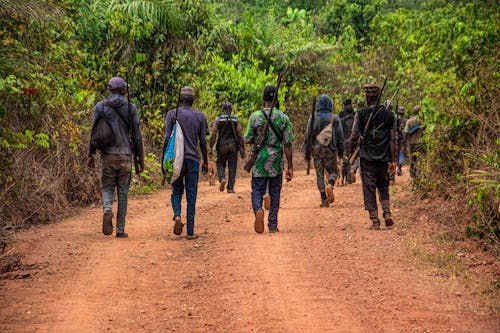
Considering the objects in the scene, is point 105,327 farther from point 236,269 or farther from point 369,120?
point 369,120

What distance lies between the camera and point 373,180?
11688mm

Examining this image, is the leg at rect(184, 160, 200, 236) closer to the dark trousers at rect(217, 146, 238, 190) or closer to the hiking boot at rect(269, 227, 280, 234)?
the hiking boot at rect(269, 227, 280, 234)

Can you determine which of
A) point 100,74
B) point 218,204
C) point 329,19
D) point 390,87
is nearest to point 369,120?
point 218,204

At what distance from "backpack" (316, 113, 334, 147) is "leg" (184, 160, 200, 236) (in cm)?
397

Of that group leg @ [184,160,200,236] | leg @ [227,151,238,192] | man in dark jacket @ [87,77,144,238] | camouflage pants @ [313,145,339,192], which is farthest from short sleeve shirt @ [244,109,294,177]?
leg @ [227,151,238,192]

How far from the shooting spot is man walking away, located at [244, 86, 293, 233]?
11297mm

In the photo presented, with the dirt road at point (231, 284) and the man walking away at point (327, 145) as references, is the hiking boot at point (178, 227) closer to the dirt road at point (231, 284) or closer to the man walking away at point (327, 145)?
the dirt road at point (231, 284)

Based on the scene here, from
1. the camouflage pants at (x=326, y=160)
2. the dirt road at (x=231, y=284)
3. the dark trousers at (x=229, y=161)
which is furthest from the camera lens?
the dark trousers at (x=229, y=161)

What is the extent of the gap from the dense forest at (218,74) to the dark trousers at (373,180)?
97 cm

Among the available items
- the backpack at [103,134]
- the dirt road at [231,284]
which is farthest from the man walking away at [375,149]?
the backpack at [103,134]

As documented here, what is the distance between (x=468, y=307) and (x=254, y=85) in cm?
1831

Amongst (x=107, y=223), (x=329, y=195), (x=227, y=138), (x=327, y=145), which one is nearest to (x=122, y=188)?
(x=107, y=223)

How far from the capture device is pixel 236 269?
342 inches

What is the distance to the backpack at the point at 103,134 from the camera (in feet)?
35.6
